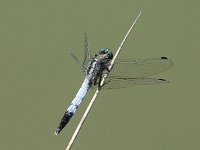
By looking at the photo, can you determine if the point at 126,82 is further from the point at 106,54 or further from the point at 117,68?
the point at 106,54

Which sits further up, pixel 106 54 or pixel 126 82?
pixel 106 54

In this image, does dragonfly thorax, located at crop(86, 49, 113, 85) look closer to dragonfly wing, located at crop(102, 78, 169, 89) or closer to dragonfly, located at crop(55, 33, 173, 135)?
dragonfly, located at crop(55, 33, 173, 135)

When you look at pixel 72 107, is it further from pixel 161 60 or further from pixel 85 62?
pixel 161 60

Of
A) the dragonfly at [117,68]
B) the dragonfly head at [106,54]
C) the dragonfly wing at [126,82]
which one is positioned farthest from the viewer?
the dragonfly head at [106,54]

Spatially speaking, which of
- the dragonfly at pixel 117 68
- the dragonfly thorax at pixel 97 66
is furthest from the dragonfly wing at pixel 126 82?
the dragonfly thorax at pixel 97 66

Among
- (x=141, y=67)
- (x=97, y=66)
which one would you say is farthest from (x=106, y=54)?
(x=141, y=67)

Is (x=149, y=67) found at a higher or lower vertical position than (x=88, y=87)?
higher

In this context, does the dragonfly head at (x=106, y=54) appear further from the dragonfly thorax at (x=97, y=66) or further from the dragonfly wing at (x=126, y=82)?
the dragonfly wing at (x=126, y=82)

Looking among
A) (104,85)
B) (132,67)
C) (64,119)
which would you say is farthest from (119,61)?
(64,119)
